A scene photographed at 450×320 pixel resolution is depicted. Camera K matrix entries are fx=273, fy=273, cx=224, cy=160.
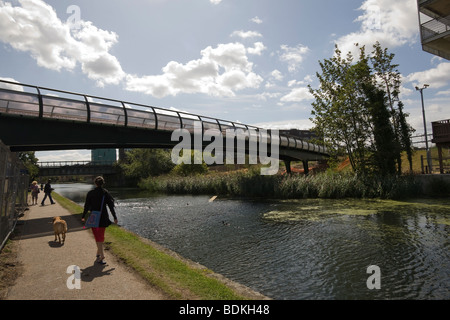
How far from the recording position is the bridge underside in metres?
14.8

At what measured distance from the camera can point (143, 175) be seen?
2085 inches

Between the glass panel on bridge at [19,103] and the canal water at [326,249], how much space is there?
325 inches

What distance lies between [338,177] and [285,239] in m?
15.0

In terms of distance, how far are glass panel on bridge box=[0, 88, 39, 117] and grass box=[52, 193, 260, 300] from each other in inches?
441

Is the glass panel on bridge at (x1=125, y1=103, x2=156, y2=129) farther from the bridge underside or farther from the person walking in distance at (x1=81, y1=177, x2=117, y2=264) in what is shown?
the person walking in distance at (x1=81, y1=177, x2=117, y2=264)

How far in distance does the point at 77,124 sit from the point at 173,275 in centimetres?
1504

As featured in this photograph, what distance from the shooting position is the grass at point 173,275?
4.50 metres

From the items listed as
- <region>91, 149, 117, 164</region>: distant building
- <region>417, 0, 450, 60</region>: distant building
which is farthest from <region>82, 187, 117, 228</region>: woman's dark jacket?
<region>91, 149, 117, 164</region>: distant building

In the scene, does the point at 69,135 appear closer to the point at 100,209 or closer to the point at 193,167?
the point at 100,209

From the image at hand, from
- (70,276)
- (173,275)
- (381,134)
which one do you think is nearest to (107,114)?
(70,276)

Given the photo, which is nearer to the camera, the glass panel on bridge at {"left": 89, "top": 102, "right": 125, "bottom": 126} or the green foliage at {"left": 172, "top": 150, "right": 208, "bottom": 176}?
the glass panel on bridge at {"left": 89, "top": 102, "right": 125, "bottom": 126}

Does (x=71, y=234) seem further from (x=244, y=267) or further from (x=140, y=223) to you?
(x=244, y=267)

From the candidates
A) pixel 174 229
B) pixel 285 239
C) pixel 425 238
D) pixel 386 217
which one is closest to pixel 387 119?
pixel 386 217

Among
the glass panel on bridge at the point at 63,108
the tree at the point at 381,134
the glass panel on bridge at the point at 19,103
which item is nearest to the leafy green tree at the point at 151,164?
the glass panel on bridge at the point at 63,108
